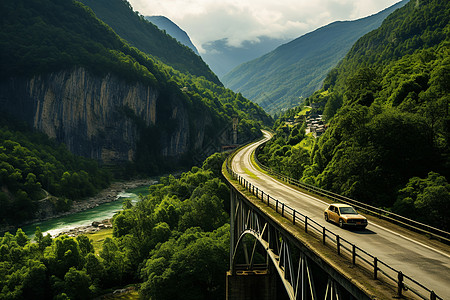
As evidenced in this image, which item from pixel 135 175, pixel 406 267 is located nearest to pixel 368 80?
pixel 406 267

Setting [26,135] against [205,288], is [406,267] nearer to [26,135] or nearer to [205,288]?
[205,288]

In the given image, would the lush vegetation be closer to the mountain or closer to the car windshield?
the mountain

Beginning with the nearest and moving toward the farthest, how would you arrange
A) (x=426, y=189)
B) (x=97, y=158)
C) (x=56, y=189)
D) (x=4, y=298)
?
1. (x=426, y=189)
2. (x=4, y=298)
3. (x=56, y=189)
4. (x=97, y=158)

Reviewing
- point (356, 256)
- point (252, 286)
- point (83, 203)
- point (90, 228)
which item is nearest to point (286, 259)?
point (356, 256)

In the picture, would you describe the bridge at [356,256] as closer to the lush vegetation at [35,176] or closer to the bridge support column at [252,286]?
the bridge support column at [252,286]

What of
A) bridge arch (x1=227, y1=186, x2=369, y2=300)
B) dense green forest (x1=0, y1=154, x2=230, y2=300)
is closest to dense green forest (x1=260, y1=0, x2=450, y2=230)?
bridge arch (x1=227, y1=186, x2=369, y2=300)
